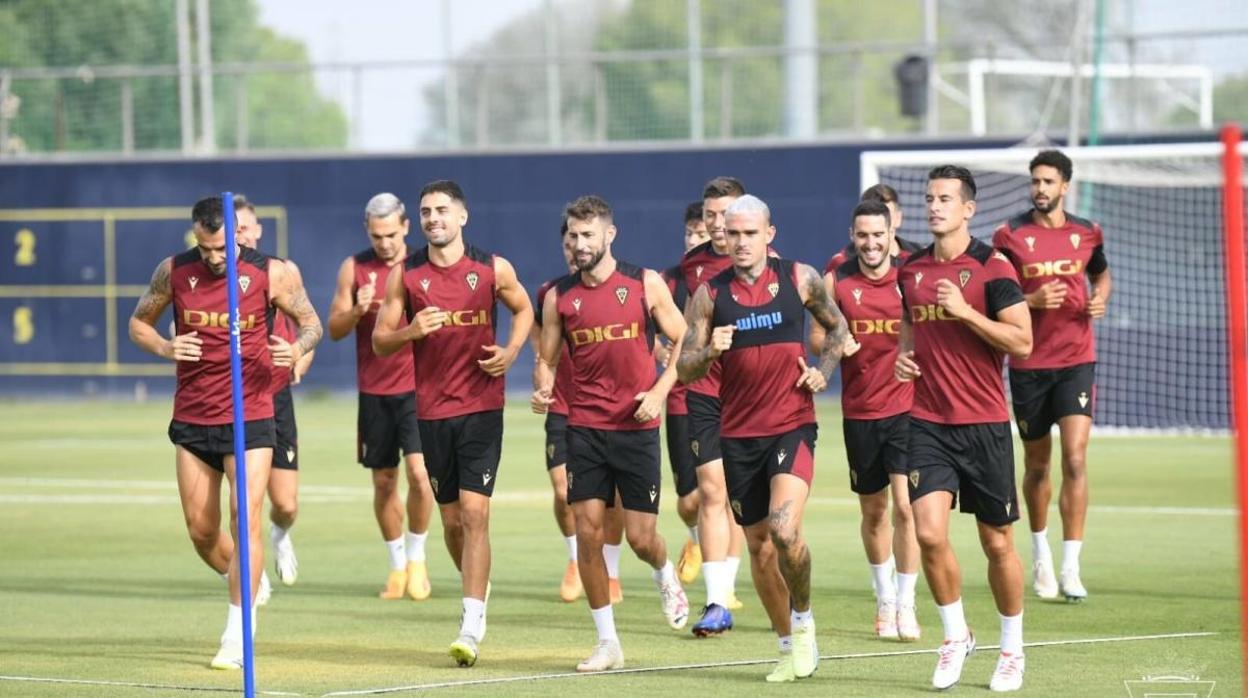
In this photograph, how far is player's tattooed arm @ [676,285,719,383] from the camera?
971 cm

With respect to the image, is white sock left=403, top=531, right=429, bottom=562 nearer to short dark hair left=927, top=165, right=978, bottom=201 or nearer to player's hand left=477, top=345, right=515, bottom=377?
player's hand left=477, top=345, right=515, bottom=377

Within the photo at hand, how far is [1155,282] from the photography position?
90.6 ft

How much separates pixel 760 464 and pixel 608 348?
1.12m

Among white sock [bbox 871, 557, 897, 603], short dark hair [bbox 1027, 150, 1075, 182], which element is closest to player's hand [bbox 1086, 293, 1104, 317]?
short dark hair [bbox 1027, 150, 1075, 182]

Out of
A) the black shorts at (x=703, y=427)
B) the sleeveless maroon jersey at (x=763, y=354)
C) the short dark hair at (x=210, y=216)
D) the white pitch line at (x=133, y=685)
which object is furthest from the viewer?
the black shorts at (x=703, y=427)

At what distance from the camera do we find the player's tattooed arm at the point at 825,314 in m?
9.94

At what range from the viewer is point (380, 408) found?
13.4 m

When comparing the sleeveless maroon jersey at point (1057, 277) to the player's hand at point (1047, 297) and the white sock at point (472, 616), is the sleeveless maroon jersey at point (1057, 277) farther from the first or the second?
the white sock at point (472, 616)

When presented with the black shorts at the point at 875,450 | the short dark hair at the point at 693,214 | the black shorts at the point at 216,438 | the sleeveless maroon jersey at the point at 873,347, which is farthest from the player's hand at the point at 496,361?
the short dark hair at the point at 693,214

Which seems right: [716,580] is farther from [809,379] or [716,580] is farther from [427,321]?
[427,321]

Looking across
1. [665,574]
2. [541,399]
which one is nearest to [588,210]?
[541,399]

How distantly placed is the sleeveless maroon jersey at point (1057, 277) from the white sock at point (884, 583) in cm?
204

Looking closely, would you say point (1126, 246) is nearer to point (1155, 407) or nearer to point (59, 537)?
point (1155, 407)

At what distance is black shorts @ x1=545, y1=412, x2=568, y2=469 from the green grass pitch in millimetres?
933
